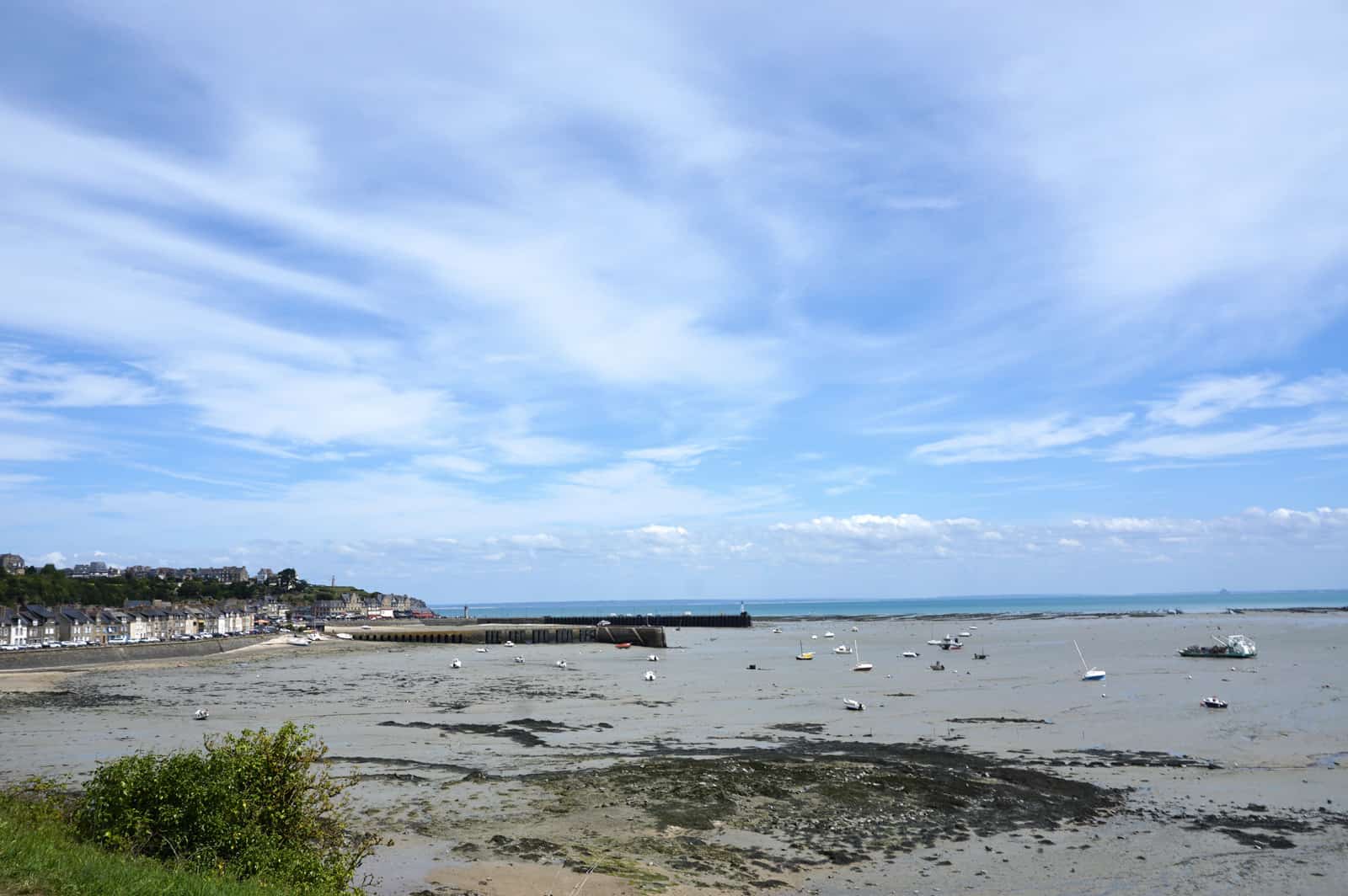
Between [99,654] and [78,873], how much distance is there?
6996 cm

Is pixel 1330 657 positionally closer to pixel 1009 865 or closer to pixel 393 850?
pixel 1009 865

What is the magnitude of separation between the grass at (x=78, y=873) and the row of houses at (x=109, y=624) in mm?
80378

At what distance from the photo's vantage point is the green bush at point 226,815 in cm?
1129

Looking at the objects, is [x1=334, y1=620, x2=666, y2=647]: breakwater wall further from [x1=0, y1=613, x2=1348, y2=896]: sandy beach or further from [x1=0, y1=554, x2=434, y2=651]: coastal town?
[x1=0, y1=613, x2=1348, y2=896]: sandy beach

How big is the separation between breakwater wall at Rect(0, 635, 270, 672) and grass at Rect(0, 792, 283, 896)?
58.3 meters

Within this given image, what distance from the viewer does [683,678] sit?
56812mm

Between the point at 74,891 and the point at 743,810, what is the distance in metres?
14.3

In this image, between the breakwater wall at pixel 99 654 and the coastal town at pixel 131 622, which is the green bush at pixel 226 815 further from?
the coastal town at pixel 131 622

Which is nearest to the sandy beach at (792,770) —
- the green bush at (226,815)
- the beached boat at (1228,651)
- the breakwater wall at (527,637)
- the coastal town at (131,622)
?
the green bush at (226,815)

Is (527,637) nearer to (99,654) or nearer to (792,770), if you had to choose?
(99,654)

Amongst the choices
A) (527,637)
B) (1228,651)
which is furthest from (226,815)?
(527,637)

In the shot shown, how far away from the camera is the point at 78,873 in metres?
9.20

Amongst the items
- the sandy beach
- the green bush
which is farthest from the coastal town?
the green bush

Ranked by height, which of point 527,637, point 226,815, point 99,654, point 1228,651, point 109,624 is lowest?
point 1228,651
